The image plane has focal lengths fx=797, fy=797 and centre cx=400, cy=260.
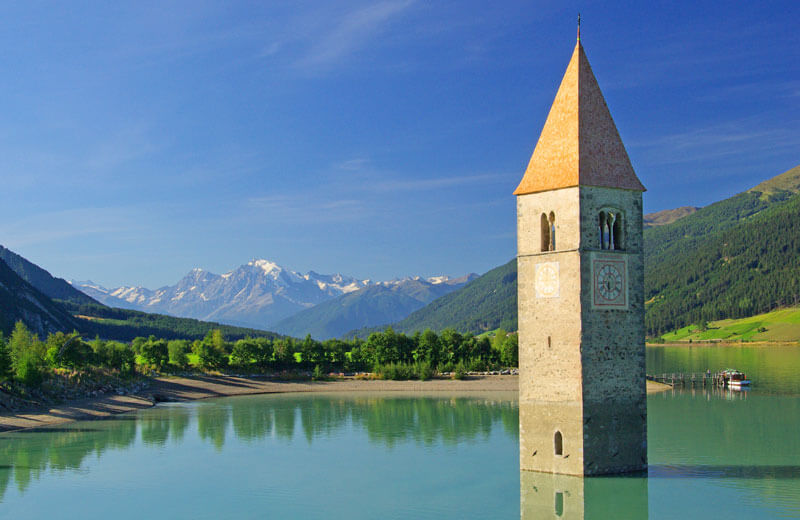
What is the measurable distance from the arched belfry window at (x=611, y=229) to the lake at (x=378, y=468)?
10.9 meters

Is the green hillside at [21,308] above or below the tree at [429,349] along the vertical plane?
above

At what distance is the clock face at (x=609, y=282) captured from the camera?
37.0 meters

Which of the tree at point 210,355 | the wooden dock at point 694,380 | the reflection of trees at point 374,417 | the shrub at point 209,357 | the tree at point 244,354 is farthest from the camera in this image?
the tree at point 244,354

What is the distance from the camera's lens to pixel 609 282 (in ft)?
123

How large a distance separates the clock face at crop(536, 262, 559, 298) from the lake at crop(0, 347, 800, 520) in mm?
8579

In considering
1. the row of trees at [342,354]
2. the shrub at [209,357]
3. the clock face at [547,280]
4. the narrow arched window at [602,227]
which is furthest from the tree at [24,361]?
the narrow arched window at [602,227]

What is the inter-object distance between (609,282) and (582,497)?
9871 mm

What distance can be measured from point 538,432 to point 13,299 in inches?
6728

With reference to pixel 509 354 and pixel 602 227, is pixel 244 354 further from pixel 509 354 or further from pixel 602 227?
pixel 602 227

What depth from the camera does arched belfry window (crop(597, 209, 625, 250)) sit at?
38.1m

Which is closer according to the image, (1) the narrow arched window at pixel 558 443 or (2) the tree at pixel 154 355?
(1) the narrow arched window at pixel 558 443

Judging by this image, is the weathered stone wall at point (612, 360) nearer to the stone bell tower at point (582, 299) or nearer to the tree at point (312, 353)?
the stone bell tower at point (582, 299)

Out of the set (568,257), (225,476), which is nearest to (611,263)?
(568,257)

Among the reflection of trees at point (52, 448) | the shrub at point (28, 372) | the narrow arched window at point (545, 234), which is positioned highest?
the narrow arched window at point (545, 234)
